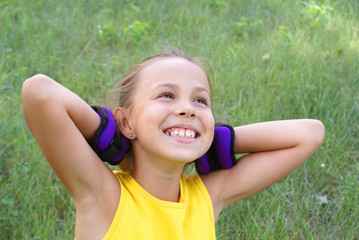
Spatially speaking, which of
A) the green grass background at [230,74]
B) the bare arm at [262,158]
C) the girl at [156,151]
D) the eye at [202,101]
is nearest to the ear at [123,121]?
the girl at [156,151]

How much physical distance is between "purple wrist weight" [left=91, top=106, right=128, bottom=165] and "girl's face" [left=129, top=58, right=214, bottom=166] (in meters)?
0.08

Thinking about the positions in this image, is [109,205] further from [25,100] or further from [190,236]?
[25,100]

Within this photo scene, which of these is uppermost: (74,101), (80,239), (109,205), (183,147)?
(74,101)

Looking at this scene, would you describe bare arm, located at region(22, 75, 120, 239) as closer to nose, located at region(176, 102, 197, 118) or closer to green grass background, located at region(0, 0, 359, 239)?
nose, located at region(176, 102, 197, 118)

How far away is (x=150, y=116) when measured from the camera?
1773 mm

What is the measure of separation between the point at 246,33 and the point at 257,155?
2589 mm

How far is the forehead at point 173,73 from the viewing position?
1860 millimetres

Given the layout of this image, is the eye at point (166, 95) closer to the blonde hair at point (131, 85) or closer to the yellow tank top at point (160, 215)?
the blonde hair at point (131, 85)

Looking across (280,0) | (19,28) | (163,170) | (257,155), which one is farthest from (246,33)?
(163,170)

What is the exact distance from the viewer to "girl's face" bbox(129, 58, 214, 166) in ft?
5.71

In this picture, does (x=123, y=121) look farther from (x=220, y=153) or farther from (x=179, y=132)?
(x=220, y=153)

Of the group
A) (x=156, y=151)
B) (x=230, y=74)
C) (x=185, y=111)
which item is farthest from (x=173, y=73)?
(x=230, y=74)

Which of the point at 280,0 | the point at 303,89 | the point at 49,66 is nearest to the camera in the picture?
the point at 303,89

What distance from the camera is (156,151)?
1750 millimetres
